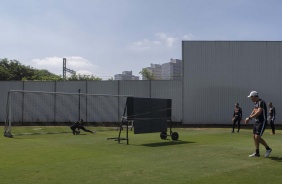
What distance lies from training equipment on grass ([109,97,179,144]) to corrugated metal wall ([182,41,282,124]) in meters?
16.0

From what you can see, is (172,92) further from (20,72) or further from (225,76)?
(20,72)

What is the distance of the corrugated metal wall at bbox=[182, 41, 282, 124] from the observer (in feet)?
110

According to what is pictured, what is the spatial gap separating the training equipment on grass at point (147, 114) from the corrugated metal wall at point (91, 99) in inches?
548

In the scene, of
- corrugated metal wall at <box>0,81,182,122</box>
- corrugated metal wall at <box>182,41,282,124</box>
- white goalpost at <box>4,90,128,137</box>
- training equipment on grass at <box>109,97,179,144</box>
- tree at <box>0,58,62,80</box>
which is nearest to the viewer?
training equipment on grass at <box>109,97,179,144</box>

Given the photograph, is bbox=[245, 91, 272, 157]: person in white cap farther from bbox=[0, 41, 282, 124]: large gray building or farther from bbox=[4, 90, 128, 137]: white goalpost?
bbox=[0, 41, 282, 124]: large gray building

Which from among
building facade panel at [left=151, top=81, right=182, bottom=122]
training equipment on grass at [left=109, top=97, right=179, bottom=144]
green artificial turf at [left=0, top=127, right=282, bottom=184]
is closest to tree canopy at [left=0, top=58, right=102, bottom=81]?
building facade panel at [left=151, top=81, right=182, bottom=122]

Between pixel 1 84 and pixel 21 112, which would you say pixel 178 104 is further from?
pixel 1 84

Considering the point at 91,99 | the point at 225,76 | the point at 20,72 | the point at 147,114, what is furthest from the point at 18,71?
the point at 147,114

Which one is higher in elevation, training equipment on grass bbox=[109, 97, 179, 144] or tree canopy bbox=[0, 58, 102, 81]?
tree canopy bbox=[0, 58, 102, 81]

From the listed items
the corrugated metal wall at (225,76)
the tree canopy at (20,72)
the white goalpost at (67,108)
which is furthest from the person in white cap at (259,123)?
the tree canopy at (20,72)

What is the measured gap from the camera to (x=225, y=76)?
33.8 metres

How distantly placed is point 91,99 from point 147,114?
18.5 meters

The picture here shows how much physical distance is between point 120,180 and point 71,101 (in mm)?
26004

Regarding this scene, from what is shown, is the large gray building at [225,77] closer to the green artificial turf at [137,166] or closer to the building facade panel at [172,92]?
the building facade panel at [172,92]
